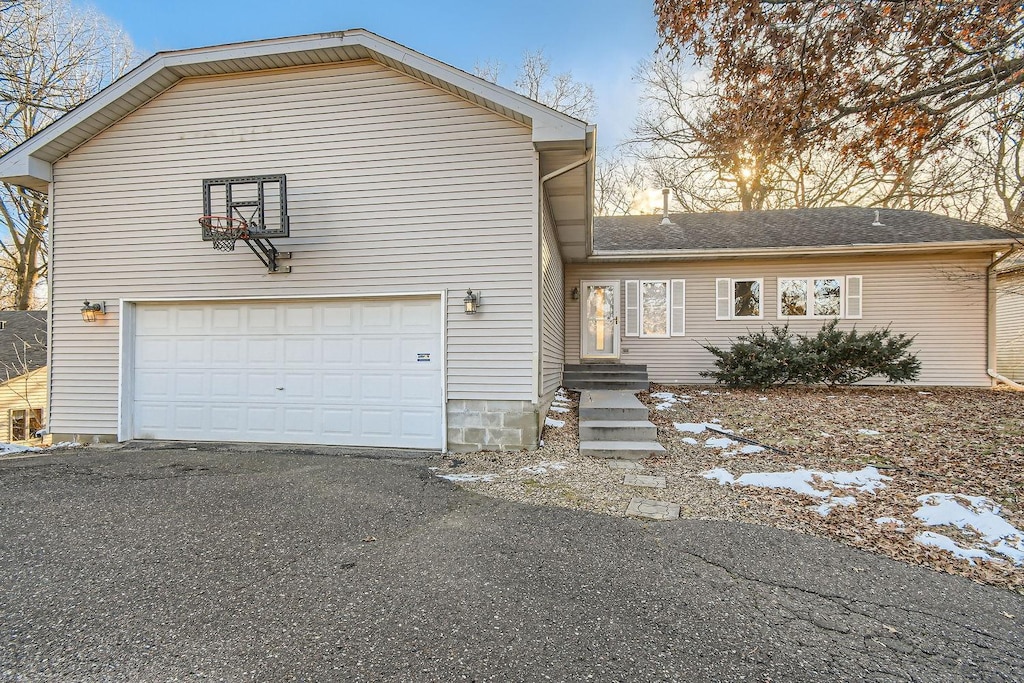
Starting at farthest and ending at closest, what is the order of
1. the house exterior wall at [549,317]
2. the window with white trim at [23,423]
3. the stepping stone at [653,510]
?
the window with white trim at [23,423], the house exterior wall at [549,317], the stepping stone at [653,510]

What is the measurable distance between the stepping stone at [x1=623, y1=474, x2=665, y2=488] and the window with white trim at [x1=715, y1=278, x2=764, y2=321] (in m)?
7.48

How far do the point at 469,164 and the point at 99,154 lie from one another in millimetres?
5122

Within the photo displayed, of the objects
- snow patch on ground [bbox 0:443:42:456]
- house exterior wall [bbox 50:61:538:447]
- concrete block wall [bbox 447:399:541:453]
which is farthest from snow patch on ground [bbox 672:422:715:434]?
snow patch on ground [bbox 0:443:42:456]

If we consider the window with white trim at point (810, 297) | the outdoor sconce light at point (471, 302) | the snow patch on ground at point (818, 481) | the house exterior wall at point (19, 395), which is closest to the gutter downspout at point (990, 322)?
the window with white trim at point (810, 297)

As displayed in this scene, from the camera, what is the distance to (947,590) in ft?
9.13

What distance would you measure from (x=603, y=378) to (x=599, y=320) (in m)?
2.27

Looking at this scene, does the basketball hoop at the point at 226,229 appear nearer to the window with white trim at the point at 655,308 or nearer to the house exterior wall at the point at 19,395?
the window with white trim at the point at 655,308

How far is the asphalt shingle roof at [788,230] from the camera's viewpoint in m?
10.8

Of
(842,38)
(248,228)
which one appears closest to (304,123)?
(248,228)

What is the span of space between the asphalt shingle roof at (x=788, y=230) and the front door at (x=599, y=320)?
102 centimetres

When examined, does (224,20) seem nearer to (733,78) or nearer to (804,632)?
(733,78)

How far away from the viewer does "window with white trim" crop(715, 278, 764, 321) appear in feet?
37.3

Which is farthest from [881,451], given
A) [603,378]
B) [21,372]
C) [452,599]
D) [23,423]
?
[23,423]

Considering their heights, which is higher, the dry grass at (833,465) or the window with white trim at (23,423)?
the dry grass at (833,465)
